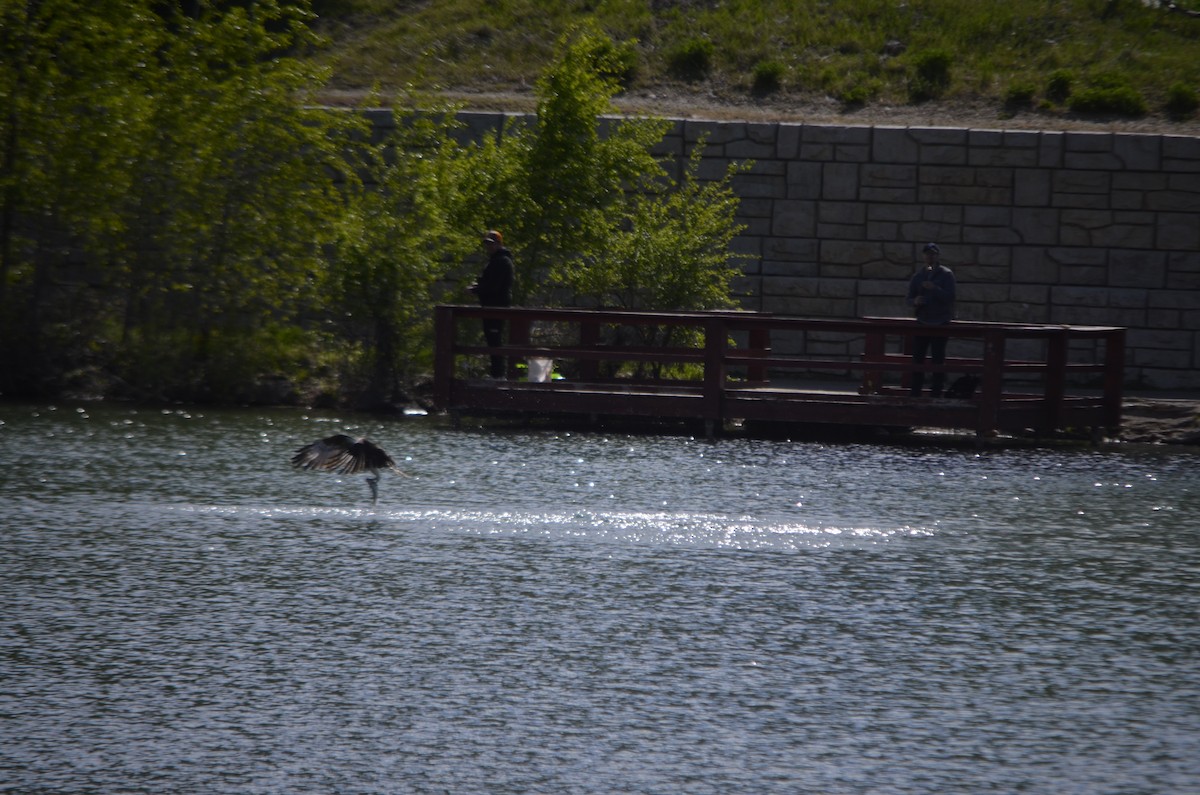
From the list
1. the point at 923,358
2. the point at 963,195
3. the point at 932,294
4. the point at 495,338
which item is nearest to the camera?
the point at 923,358

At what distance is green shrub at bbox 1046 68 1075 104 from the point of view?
23734 mm

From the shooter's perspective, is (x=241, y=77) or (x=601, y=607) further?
(x=241, y=77)

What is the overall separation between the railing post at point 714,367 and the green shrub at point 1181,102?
1073 cm

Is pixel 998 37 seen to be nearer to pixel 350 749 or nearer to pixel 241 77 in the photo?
pixel 241 77

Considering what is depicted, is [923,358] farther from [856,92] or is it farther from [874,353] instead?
[856,92]

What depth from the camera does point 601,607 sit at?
7.97 meters

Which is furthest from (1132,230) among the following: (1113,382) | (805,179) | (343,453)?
(343,453)

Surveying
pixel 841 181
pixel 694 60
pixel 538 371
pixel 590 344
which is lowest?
pixel 538 371

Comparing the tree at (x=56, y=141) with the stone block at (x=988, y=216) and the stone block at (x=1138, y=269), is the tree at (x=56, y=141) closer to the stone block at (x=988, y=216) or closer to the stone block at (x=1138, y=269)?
the stone block at (x=988, y=216)

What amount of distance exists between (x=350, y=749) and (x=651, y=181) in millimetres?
14556

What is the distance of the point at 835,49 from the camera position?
2619 centimetres

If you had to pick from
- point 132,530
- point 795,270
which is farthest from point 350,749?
point 795,270

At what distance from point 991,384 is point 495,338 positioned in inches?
196

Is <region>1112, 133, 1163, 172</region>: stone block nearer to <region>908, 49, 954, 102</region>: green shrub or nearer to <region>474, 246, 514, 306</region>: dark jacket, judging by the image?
<region>908, 49, 954, 102</region>: green shrub
